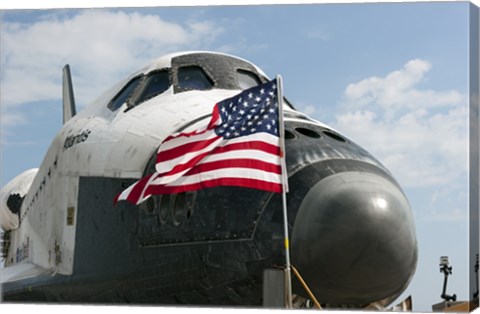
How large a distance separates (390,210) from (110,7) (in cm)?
362

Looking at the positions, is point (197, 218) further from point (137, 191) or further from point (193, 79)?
point (193, 79)

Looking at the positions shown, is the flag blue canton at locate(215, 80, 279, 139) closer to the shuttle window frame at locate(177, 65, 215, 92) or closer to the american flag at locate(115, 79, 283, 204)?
the american flag at locate(115, 79, 283, 204)

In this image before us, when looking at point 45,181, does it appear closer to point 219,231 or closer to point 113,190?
point 113,190

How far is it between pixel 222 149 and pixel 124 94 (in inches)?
70.9

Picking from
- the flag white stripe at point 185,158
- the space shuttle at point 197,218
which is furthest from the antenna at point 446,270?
the flag white stripe at point 185,158

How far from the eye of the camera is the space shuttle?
4.23 m

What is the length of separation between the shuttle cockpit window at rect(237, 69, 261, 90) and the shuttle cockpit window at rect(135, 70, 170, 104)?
64 centimetres

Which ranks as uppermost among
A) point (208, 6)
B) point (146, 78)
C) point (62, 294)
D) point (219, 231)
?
point (208, 6)

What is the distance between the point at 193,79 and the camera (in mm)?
6152

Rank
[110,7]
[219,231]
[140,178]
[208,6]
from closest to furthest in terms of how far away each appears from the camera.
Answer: [219,231] → [140,178] → [208,6] → [110,7]

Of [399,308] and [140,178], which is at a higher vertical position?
[140,178]

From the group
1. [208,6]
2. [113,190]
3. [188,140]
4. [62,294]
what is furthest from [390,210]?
[62,294]

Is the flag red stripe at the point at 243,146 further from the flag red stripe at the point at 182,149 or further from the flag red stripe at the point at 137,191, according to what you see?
the flag red stripe at the point at 137,191

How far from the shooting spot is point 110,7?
6691 millimetres
